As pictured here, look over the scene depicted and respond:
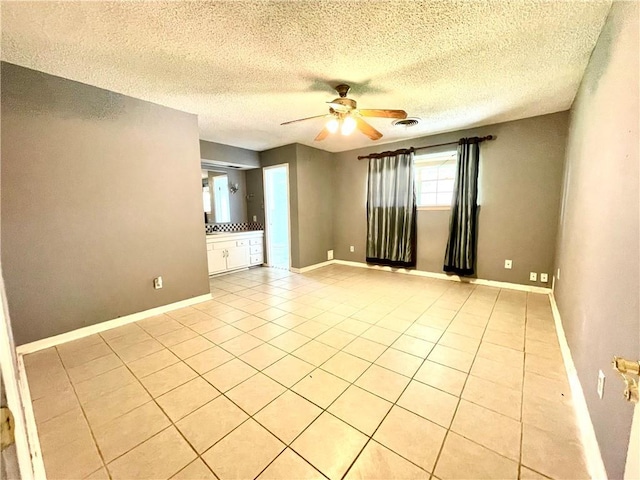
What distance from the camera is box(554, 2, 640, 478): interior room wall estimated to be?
1018 millimetres

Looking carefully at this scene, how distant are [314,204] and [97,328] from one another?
357 centimetres

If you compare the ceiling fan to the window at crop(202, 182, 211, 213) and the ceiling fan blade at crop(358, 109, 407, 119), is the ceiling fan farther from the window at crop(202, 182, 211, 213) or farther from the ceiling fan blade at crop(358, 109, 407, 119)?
the window at crop(202, 182, 211, 213)

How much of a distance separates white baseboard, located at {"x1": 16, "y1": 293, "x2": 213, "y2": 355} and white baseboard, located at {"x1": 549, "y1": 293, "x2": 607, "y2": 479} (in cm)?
347

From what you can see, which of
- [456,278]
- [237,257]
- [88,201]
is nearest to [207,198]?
[237,257]

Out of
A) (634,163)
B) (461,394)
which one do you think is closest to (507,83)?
(634,163)

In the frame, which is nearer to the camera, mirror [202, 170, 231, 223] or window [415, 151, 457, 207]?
window [415, 151, 457, 207]

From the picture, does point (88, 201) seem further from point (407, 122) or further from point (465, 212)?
point (465, 212)

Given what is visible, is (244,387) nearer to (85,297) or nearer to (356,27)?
(85,297)

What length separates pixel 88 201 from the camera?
7.87 feet

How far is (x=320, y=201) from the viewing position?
203 inches

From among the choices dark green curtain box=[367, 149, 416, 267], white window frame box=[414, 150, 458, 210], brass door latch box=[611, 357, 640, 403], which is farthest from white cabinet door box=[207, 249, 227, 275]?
brass door latch box=[611, 357, 640, 403]

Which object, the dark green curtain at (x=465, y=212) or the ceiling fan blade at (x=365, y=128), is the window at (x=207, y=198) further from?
the dark green curtain at (x=465, y=212)

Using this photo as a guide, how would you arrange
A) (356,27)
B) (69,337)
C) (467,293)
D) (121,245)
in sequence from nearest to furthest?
(356,27) → (69,337) → (121,245) → (467,293)

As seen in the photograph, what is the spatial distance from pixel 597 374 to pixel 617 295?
47cm
